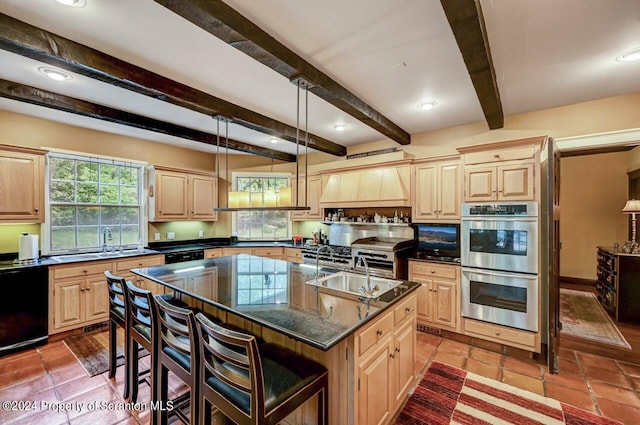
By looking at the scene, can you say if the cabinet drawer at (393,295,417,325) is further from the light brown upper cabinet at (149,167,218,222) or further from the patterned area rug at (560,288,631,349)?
the light brown upper cabinet at (149,167,218,222)

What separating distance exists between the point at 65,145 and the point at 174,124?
1.50 metres

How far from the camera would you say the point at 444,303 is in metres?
3.50

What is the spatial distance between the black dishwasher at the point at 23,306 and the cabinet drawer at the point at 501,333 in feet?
16.0

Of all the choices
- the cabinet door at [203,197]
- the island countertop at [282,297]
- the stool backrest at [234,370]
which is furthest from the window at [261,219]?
the stool backrest at [234,370]

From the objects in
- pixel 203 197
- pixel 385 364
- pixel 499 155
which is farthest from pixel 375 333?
pixel 203 197

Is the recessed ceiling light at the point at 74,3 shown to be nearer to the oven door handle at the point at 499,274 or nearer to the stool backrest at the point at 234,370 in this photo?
the stool backrest at the point at 234,370

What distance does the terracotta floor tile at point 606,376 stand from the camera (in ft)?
8.36

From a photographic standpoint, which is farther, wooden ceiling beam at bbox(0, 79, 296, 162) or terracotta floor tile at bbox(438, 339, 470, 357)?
terracotta floor tile at bbox(438, 339, 470, 357)

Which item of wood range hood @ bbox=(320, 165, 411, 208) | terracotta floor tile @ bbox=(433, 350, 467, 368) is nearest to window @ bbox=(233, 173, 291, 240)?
wood range hood @ bbox=(320, 165, 411, 208)

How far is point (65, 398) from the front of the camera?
2330 mm

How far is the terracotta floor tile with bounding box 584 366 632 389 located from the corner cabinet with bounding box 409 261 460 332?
1159mm

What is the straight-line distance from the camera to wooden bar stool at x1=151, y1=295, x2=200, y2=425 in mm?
1603

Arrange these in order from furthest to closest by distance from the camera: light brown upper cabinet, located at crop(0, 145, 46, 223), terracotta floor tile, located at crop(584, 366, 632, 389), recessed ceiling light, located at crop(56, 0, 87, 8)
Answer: light brown upper cabinet, located at crop(0, 145, 46, 223), terracotta floor tile, located at crop(584, 366, 632, 389), recessed ceiling light, located at crop(56, 0, 87, 8)

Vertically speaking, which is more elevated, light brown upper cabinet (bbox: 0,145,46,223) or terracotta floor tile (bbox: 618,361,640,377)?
light brown upper cabinet (bbox: 0,145,46,223)
